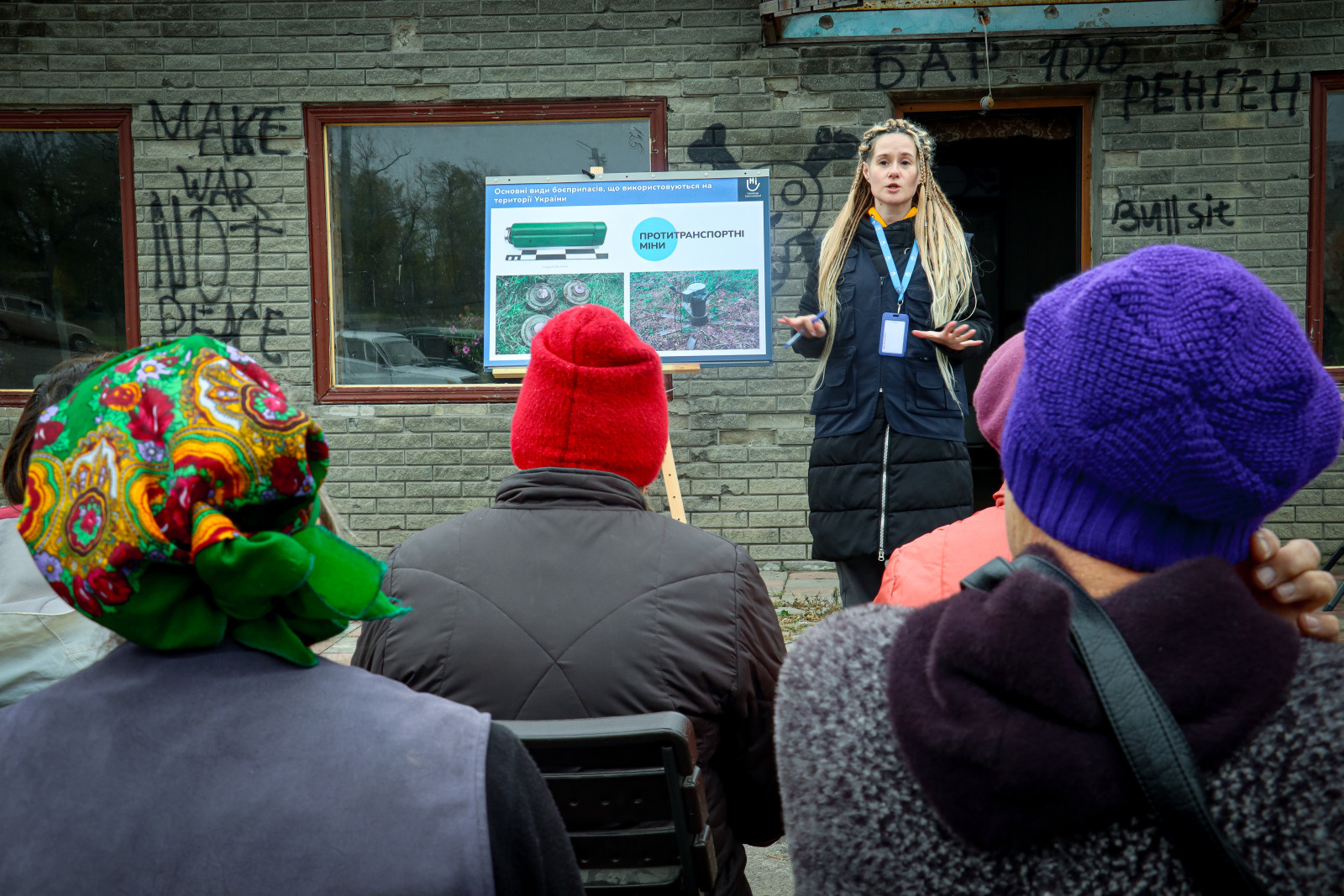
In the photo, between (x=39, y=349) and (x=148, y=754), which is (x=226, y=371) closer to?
(x=148, y=754)

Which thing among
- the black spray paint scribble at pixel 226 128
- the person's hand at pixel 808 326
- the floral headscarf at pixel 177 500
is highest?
the black spray paint scribble at pixel 226 128

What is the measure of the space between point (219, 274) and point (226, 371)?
5783mm

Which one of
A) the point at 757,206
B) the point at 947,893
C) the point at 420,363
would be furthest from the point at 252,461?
the point at 420,363

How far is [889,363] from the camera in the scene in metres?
3.83

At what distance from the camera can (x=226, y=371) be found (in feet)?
3.36

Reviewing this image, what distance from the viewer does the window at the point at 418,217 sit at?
20.4ft

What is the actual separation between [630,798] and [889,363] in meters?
2.55

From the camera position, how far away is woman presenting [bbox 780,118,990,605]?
3768 mm

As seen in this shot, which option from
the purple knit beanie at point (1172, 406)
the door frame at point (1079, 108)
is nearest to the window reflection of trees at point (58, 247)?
the door frame at point (1079, 108)

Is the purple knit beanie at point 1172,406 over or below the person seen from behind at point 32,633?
over

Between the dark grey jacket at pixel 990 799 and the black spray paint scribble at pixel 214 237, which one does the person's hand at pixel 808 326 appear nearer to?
the dark grey jacket at pixel 990 799

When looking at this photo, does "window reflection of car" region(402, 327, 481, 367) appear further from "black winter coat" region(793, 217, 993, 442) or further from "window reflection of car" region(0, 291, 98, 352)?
"black winter coat" region(793, 217, 993, 442)

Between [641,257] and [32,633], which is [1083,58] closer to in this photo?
[641,257]

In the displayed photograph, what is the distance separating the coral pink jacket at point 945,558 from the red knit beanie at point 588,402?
55cm
